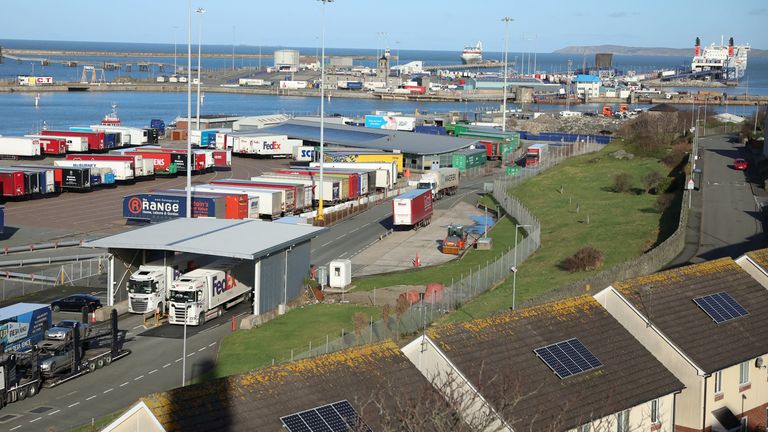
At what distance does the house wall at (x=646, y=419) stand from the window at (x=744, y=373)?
2.60 metres

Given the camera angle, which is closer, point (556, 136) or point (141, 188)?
point (141, 188)

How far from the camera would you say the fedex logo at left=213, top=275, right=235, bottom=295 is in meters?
36.1

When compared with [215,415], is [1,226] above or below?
below

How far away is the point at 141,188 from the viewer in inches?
2869

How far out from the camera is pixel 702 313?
23984 millimetres

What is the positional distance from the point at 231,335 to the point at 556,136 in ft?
293

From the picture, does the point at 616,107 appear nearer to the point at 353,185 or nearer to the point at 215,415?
the point at 353,185

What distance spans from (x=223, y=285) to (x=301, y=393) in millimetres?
20141

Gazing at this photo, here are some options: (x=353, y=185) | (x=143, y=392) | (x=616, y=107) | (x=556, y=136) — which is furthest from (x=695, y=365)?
(x=616, y=107)

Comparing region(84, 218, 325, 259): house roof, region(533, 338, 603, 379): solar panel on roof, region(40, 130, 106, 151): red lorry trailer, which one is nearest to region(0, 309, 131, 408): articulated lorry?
region(84, 218, 325, 259): house roof

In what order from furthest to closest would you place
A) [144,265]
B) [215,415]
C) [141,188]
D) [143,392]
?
[141,188] → [144,265] → [143,392] → [215,415]

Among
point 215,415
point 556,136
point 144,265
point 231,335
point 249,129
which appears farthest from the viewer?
point 556,136

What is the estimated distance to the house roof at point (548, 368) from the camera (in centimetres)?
1850

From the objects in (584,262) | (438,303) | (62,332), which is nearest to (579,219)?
(584,262)
